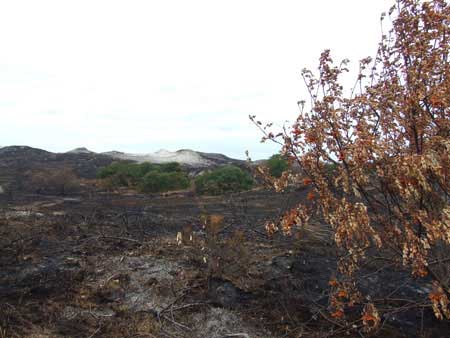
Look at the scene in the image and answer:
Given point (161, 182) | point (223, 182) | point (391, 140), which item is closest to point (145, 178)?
point (161, 182)

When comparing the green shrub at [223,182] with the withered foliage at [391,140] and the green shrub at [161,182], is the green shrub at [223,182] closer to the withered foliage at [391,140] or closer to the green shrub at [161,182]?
A: the green shrub at [161,182]

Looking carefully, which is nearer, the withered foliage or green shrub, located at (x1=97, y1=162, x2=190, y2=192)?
the withered foliage

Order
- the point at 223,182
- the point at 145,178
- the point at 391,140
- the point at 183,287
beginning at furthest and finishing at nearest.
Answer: the point at 145,178 < the point at 223,182 < the point at 183,287 < the point at 391,140

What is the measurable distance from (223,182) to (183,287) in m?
12.6

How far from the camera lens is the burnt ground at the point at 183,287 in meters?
4.91

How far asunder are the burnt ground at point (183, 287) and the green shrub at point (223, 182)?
940 centimetres

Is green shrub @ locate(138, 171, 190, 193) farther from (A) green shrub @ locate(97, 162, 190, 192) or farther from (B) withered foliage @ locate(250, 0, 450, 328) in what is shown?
(B) withered foliage @ locate(250, 0, 450, 328)

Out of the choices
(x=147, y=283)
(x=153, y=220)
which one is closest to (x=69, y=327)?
(x=147, y=283)

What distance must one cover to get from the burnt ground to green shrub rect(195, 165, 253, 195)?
9.40 metres

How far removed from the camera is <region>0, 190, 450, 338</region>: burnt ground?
4.91 m

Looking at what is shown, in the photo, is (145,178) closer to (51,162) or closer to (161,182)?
(161,182)

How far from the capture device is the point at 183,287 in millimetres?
6062

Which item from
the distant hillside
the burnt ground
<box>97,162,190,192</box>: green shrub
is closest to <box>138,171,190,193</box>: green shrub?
<box>97,162,190,192</box>: green shrub

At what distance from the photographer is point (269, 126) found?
3643mm
